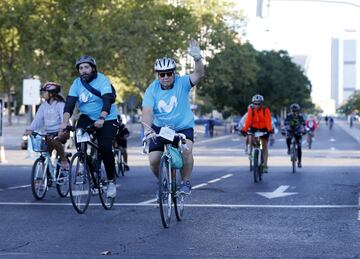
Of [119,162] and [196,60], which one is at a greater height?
[196,60]

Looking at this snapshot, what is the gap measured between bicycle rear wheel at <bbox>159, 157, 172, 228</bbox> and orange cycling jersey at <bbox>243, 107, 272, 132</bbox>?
8103 millimetres

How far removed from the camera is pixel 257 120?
17.2m

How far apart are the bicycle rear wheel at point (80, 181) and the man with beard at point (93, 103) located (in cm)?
33

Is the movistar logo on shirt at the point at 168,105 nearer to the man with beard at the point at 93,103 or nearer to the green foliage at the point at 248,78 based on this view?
the man with beard at the point at 93,103

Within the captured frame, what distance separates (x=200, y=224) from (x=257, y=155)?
287 inches

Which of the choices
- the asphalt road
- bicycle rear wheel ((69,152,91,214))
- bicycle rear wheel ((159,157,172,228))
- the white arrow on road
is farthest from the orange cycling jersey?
bicycle rear wheel ((159,157,172,228))

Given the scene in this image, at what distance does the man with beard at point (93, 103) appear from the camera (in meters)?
10.5

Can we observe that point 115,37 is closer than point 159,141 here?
No

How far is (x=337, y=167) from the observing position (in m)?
21.9

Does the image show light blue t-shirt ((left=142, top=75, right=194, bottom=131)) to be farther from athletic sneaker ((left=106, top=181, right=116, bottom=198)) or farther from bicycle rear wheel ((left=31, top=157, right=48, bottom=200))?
bicycle rear wheel ((left=31, top=157, right=48, bottom=200))

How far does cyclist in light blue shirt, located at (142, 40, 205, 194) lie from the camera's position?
9.40 meters

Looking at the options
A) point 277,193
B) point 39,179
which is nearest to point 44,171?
point 39,179

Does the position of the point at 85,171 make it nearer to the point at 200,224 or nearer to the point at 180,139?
the point at 180,139

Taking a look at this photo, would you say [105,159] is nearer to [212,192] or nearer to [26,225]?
[26,225]
